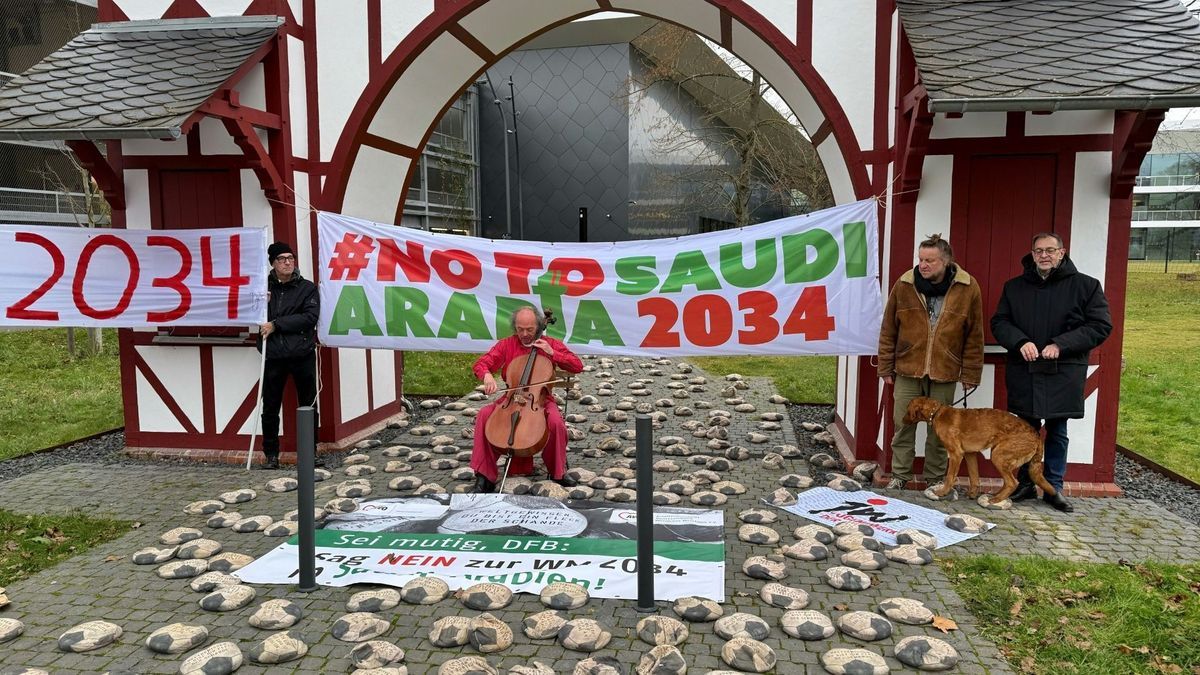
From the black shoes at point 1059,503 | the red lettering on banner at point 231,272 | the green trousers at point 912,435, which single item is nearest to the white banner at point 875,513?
the green trousers at point 912,435

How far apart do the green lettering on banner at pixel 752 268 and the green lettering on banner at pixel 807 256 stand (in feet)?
0.35

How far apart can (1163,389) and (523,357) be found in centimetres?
848

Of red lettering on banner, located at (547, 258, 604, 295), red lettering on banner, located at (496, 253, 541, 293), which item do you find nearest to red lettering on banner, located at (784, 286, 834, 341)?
red lettering on banner, located at (547, 258, 604, 295)

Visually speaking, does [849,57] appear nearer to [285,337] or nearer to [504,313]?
[504,313]

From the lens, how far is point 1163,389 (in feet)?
31.2

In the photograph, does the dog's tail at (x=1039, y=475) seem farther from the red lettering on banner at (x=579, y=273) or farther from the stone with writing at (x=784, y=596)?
the red lettering on banner at (x=579, y=273)

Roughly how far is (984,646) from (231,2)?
7.21 meters

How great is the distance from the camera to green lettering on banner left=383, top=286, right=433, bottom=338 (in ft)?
20.5

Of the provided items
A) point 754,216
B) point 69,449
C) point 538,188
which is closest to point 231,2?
point 69,449

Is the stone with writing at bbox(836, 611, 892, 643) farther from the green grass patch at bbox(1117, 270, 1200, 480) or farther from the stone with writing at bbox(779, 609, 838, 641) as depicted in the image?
the green grass patch at bbox(1117, 270, 1200, 480)

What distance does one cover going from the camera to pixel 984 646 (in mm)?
3348

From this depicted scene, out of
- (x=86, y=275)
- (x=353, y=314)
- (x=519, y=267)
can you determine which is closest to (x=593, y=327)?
(x=519, y=267)

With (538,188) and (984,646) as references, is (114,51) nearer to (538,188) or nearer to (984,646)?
(984,646)

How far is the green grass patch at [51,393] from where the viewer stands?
7746mm
